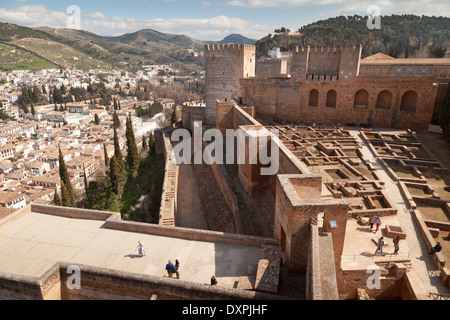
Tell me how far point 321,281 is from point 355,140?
46.1 ft

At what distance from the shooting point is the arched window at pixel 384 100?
19734mm

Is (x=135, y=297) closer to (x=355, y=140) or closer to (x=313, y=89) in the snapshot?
(x=355, y=140)

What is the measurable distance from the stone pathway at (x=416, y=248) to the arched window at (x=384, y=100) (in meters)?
9.08

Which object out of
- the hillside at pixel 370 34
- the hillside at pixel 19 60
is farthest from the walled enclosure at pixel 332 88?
the hillside at pixel 19 60

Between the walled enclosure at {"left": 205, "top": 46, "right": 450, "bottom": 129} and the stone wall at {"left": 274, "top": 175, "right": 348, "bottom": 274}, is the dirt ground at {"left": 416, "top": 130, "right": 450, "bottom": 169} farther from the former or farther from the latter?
the stone wall at {"left": 274, "top": 175, "right": 348, "bottom": 274}

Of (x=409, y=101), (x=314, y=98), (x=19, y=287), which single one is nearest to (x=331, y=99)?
(x=314, y=98)

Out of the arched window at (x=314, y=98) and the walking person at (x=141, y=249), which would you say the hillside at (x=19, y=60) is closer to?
the arched window at (x=314, y=98)

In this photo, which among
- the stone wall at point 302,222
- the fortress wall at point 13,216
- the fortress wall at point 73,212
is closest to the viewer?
the stone wall at point 302,222

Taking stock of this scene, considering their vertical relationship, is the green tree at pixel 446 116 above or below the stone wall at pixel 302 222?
above

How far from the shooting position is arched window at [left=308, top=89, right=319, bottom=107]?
838 inches

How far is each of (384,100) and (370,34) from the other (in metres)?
62.4

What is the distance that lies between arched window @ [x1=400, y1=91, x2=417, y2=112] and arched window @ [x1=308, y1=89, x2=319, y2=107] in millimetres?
5341

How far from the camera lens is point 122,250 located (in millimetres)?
7918

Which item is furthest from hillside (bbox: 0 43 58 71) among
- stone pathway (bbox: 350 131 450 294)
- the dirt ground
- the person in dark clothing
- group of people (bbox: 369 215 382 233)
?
the person in dark clothing
